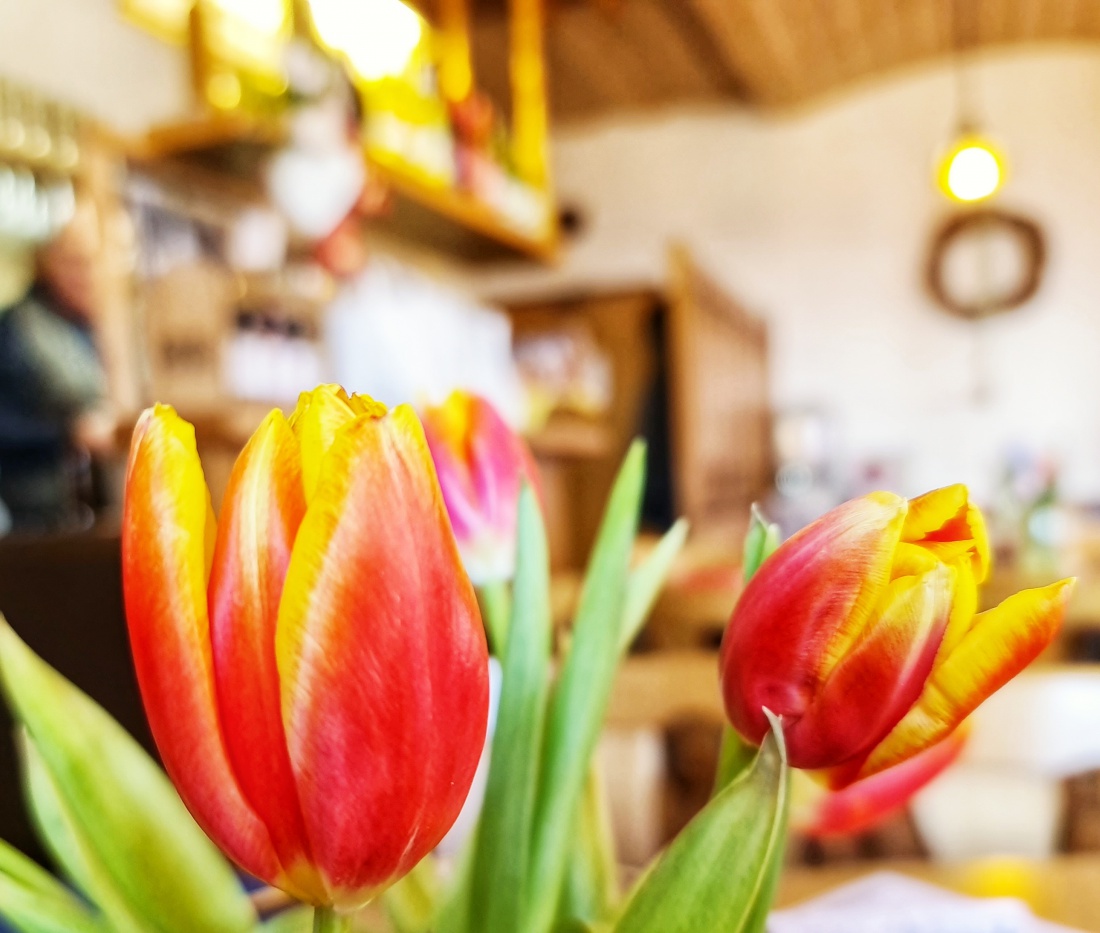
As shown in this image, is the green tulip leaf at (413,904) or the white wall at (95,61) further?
the white wall at (95,61)

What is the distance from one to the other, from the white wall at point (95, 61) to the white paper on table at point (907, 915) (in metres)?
2.05

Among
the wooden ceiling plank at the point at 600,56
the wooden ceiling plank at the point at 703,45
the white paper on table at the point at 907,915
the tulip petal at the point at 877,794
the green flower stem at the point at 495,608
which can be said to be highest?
the wooden ceiling plank at the point at 600,56

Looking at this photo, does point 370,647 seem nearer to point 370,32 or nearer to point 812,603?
point 812,603

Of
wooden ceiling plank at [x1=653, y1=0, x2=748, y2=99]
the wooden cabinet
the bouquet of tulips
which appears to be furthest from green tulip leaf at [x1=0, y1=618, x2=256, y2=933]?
wooden ceiling plank at [x1=653, y1=0, x2=748, y2=99]

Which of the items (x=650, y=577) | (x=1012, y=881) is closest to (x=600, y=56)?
(x=1012, y=881)

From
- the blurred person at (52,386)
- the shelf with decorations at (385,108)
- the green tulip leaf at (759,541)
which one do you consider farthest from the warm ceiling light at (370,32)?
the green tulip leaf at (759,541)

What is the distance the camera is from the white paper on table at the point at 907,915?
46 centimetres

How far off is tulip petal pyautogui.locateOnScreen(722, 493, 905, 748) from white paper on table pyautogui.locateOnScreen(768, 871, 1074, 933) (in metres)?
0.31

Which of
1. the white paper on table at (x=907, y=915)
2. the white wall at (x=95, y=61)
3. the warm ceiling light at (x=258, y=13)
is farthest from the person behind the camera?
the warm ceiling light at (x=258, y=13)

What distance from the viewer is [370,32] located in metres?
2.82

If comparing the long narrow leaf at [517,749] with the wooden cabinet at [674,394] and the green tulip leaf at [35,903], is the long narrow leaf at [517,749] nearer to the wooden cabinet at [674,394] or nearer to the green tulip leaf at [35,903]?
the green tulip leaf at [35,903]

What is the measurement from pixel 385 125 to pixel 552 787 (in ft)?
7.62

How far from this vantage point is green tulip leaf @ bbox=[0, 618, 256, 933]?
0.67 feet

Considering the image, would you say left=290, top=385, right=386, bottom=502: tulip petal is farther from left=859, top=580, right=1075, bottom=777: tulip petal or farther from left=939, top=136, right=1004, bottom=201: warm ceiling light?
left=939, top=136, right=1004, bottom=201: warm ceiling light
